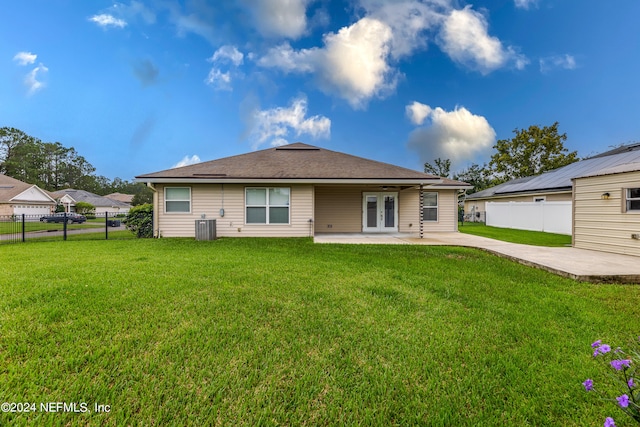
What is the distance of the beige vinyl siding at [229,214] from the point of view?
450 inches

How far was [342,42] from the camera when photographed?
46.0 feet

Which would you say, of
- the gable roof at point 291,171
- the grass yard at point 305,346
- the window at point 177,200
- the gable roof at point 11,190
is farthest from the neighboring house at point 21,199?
the grass yard at point 305,346

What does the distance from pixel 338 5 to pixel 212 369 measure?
1759cm

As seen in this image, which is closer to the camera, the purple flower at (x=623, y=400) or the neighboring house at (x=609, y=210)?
the purple flower at (x=623, y=400)

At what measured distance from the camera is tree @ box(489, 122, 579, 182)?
1174 inches

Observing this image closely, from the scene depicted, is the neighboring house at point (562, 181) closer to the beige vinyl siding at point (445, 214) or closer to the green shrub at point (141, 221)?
the beige vinyl siding at point (445, 214)

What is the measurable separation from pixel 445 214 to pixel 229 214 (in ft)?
36.5

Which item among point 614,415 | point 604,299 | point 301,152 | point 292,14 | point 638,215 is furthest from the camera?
point 301,152

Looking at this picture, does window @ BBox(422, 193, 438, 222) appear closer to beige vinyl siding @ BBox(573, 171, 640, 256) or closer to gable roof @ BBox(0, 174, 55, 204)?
beige vinyl siding @ BBox(573, 171, 640, 256)

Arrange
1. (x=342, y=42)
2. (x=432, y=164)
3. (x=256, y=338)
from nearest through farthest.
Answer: (x=256, y=338)
(x=342, y=42)
(x=432, y=164)

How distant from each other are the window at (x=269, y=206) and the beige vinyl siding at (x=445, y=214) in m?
7.66

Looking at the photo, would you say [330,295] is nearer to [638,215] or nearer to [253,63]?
[638,215]

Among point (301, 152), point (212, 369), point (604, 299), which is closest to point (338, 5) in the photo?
point (301, 152)

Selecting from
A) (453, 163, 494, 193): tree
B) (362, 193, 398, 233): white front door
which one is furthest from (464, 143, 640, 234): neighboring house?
(453, 163, 494, 193): tree
